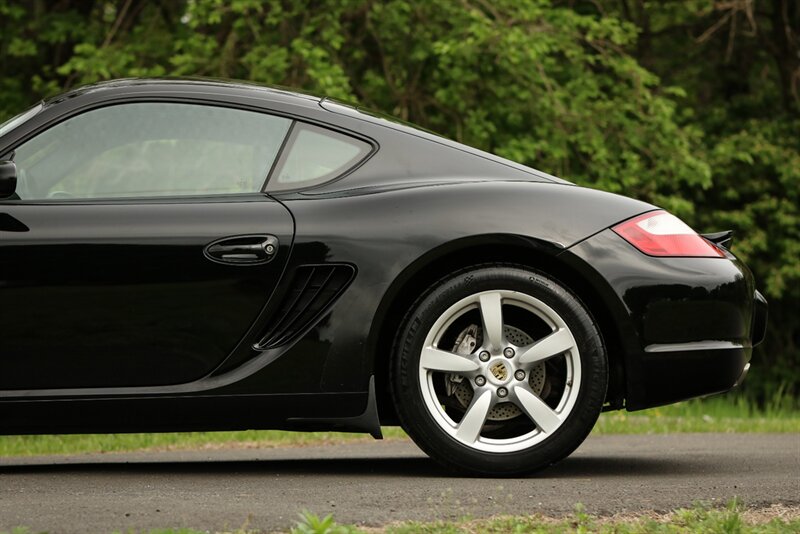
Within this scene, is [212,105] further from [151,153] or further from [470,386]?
[470,386]

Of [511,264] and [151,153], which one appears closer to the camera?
[511,264]

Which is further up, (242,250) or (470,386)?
(242,250)

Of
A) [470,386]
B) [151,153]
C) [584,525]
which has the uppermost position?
[151,153]

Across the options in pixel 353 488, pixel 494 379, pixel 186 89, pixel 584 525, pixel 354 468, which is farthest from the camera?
pixel 354 468

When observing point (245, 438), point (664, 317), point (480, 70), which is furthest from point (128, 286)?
point (480, 70)

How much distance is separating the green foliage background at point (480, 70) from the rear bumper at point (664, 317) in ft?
26.9

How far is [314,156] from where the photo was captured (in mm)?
4758

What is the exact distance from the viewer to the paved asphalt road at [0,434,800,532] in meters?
3.82

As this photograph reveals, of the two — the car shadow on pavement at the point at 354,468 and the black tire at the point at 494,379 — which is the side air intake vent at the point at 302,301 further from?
the car shadow on pavement at the point at 354,468

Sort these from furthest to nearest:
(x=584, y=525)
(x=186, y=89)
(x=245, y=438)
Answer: (x=245, y=438), (x=186, y=89), (x=584, y=525)

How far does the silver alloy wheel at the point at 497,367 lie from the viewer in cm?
454

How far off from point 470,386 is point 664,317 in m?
0.76

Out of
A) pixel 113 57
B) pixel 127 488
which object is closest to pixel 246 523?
pixel 127 488

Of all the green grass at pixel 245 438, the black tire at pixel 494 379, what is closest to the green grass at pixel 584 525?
the black tire at pixel 494 379
